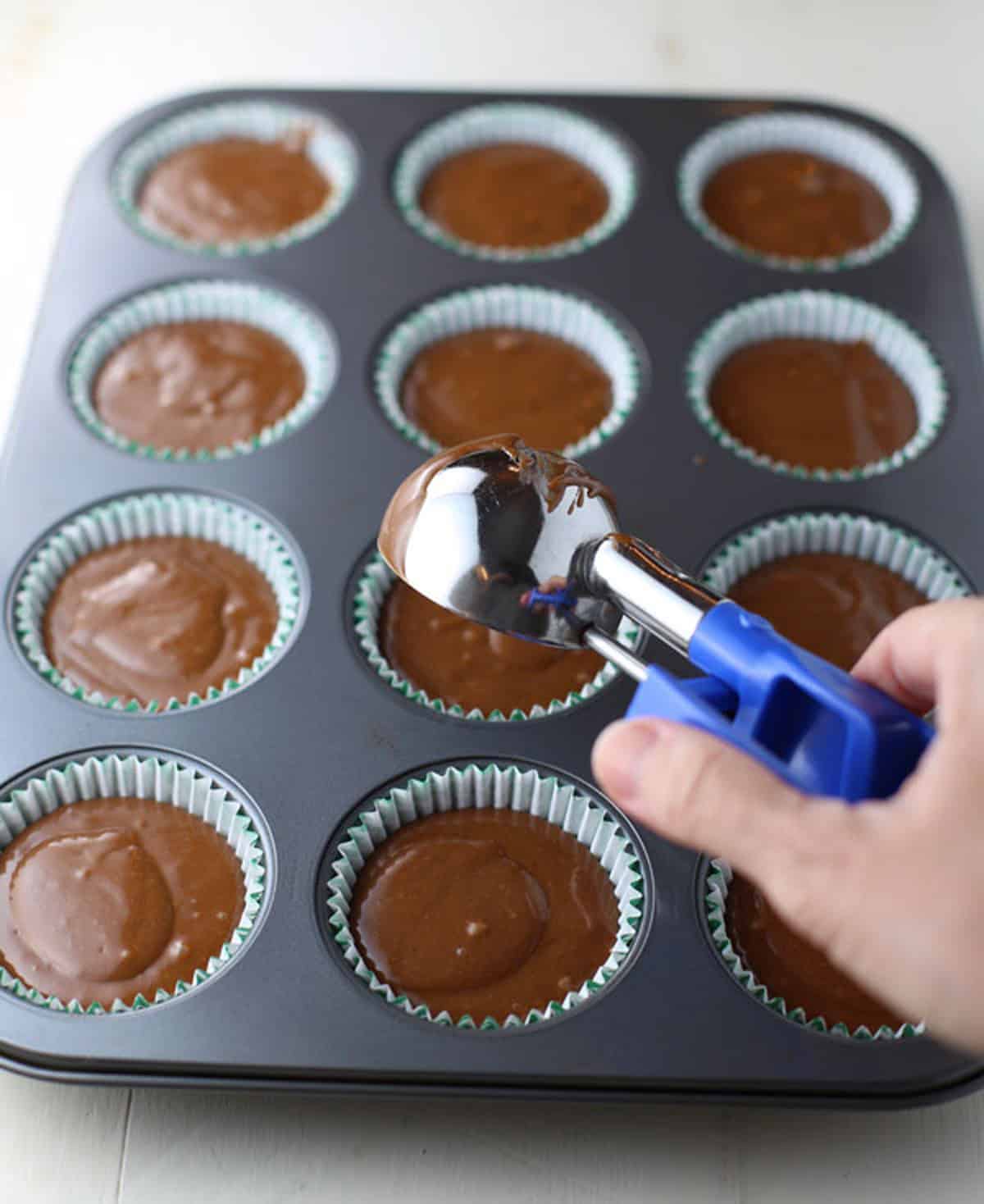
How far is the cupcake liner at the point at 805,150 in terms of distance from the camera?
2568 millimetres

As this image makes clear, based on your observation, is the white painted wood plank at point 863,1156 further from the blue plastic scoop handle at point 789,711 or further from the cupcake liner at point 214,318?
the cupcake liner at point 214,318

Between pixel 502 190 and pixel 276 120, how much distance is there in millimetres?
436

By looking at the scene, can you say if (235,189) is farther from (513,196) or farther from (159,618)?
(159,618)

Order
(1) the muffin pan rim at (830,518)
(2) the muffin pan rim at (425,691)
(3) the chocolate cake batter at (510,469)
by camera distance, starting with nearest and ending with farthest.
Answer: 1. (3) the chocolate cake batter at (510,469)
2. (2) the muffin pan rim at (425,691)
3. (1) the muffin pan rim at (830,518)

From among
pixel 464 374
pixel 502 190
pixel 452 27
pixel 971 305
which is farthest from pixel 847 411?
pixel 452 27

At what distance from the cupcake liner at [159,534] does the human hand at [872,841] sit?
2.53ft

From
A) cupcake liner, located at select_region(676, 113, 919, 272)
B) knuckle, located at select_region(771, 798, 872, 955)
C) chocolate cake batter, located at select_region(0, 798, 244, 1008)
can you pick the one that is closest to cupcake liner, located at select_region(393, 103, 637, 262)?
cupcake liner, located at select_region(676, 113, 919, 272)

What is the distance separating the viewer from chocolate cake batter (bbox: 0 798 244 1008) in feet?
5.49

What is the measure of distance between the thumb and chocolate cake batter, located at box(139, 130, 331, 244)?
1544 mm

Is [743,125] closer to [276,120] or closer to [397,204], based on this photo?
[397,204]

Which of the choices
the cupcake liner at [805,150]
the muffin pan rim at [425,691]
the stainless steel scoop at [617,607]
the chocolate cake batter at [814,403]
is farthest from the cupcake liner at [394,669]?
the cupcake liner at [805,150]

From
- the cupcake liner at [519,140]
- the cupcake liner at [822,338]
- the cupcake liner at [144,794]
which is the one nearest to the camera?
the cupcake liner at [144,794]

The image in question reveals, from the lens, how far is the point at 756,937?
67.4 inches

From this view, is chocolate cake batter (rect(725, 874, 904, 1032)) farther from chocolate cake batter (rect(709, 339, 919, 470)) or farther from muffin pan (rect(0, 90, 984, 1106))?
chocolate cake batter (rect(709, 339, 919, 470))
